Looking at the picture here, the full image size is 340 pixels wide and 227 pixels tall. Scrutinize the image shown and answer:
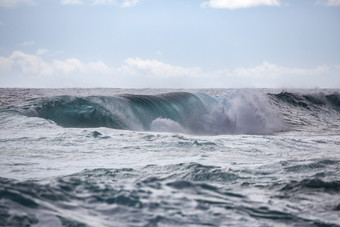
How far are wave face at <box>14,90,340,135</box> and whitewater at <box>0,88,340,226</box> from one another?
72 mm

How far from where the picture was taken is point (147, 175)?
5535 millimetres

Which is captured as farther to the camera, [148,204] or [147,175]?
[147,175]

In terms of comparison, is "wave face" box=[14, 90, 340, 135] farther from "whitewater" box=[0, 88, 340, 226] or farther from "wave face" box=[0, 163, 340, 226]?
"wave face" box=[0, 163, 340, 226]

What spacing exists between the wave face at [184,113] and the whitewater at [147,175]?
0.07 meters

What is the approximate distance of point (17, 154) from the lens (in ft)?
22.9

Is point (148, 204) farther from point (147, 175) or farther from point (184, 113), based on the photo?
point (184, 113)

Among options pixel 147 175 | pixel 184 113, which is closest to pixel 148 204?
pixel 147 175

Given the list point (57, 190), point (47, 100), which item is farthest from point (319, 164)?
point (47, 100)

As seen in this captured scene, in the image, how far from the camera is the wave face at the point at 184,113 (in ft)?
42.1

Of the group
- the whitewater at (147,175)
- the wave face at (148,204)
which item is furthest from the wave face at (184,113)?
the wave face at (148,204)

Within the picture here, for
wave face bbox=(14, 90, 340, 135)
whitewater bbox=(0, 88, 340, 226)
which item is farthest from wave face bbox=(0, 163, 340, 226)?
wave face bbox=(14, 90, 340, 135)

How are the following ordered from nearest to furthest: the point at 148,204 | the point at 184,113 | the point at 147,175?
the point at 148,204, the point at 147,175, the point at 184,113

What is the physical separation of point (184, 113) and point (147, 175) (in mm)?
11262

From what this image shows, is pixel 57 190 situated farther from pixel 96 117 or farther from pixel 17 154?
pixel 96 117
